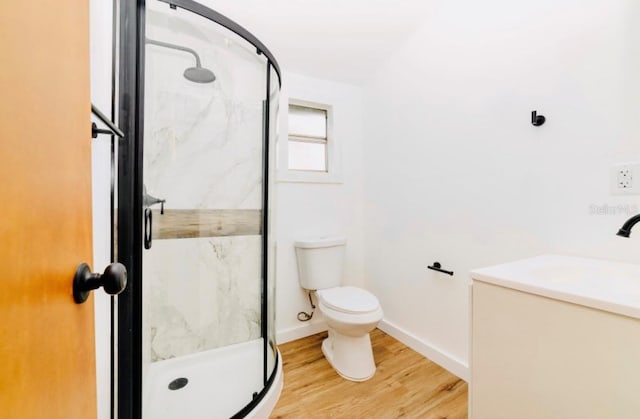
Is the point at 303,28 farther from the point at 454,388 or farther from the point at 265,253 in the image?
the point at 454,388

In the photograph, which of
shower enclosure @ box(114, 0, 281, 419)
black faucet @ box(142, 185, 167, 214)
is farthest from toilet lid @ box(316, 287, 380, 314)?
black faucet @ box(142, 185, 167, 214)

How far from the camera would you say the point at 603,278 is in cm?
95

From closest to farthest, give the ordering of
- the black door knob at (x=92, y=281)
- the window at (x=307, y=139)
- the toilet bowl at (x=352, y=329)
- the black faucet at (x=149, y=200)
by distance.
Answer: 1. the black door knob at (x=92, y=281)
2. the black faucet at (x=149, y=200)
3. the toilet bowl at (x=352, y=329)
4. the window at (x=307, y=139)

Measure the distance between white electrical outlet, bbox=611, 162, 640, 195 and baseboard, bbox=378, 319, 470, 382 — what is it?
115cm

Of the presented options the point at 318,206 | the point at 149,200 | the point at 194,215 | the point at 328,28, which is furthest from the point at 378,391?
the point at 328,28

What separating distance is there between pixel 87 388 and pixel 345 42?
2205 millimetres

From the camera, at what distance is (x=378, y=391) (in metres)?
1.58

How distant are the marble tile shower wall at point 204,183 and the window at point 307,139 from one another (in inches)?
23.4

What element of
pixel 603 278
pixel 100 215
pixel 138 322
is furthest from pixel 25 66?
pixel 603 278

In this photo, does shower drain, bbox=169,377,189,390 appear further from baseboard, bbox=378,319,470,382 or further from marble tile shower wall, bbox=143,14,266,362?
baseboard, bbox=378,319,470,382

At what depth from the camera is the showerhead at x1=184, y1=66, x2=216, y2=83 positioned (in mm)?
1496

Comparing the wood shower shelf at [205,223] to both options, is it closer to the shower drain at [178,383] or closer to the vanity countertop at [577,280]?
the shower drain at [178,383]

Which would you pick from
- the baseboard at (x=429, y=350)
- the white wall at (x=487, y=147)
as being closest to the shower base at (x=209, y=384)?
the baseboard at (x=429, y=350)

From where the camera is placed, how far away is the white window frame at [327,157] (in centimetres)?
215
